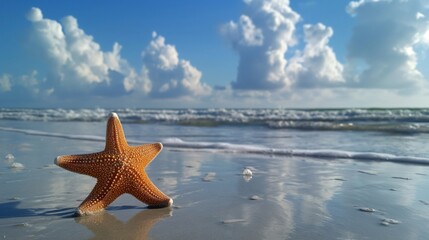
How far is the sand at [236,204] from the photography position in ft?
12.5

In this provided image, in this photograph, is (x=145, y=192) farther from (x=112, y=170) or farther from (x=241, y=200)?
(x=241, y=200)

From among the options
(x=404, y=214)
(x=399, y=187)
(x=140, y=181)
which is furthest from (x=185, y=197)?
(x=399, y=187)

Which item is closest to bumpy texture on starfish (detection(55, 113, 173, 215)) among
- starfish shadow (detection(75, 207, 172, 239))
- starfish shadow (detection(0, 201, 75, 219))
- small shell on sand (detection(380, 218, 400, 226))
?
starfish shadow (detection(75, 207, 172, 239))

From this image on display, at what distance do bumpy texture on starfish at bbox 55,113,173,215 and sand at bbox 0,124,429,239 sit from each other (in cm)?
18

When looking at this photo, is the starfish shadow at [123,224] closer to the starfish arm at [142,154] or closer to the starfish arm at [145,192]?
the starfish arm at [145,192]

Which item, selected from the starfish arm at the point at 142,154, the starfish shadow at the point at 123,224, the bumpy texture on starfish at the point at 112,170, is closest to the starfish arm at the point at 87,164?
the bumpy texture on starfish at the point at 112,170

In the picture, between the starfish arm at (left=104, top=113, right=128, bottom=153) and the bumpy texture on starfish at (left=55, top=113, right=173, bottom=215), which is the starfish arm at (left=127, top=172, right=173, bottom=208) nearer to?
the bumpy texture on starfish at (left=55, top=113, right=173, bottom=215)

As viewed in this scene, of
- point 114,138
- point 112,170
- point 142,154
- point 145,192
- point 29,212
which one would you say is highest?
point 114,138

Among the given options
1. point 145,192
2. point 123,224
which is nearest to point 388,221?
point 145,192

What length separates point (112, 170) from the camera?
431 cm

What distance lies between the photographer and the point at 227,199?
513cm

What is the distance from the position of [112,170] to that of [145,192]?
466 mm

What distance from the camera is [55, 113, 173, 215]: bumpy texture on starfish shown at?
14.1 feet

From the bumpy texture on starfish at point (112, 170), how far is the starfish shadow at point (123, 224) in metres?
0.13
